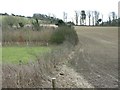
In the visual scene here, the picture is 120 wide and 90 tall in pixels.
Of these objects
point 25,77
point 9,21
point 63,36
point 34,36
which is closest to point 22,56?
point 63,36

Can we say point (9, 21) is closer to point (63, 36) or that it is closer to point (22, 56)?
point (63, 36)

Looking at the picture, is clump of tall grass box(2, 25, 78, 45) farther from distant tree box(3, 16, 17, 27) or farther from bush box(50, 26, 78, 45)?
distant tree box(3, 16, 17, 27)

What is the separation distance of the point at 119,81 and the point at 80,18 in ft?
310

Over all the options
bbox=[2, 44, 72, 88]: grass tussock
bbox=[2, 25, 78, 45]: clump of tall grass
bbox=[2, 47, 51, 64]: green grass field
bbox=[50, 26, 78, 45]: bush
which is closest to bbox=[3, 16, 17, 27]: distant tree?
bbox=[2, 25, 78, 45]: clump of tall grass

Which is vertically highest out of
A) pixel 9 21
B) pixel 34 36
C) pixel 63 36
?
pixel 9 21

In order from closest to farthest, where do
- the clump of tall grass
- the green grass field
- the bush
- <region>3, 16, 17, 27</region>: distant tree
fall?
the green grass field → the bush → the clump of tall grass → <region>3, 16, 17, 27</region>: distant tree

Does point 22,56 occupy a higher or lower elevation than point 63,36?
lower

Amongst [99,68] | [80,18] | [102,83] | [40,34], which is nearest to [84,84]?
[102,83]

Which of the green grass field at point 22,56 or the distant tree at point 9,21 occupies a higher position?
the distant tree at point 9,21

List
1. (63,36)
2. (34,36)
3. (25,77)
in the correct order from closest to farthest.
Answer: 1. (25,77)
2. (63,36)
3. (34,36)

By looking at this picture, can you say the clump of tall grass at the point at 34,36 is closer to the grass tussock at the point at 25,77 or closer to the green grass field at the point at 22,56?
the green grass field at the point at 22,56

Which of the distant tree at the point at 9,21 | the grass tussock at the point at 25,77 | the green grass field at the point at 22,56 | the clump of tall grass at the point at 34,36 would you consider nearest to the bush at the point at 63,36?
the clump of tall grass at the point at 34,36

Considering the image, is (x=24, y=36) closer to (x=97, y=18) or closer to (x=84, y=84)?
(x=84, y=84)

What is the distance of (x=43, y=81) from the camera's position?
11008mm
